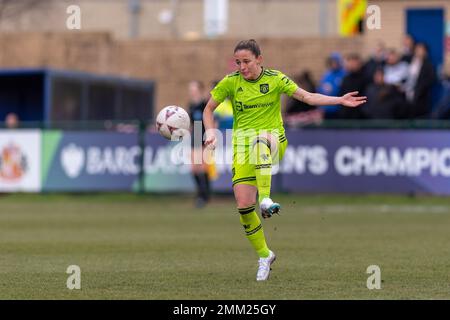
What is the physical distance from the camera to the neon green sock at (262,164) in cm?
1159

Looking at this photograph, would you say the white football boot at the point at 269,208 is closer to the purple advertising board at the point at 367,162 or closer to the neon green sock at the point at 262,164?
the neon green sock at the point at 262,164

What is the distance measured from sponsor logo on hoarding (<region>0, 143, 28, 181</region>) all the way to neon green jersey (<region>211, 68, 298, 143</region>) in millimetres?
15380

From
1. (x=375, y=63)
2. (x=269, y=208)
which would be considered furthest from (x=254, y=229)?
(x=375, y=63)

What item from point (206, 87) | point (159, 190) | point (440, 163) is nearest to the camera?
point (440, 163)

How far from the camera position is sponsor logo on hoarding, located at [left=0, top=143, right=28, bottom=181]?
1045 inches

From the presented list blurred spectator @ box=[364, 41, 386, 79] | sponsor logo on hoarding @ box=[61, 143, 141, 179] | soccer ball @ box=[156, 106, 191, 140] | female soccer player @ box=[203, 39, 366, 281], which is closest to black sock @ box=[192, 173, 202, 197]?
sponsor logo on hoarding @ box=[61, 143, 141, 179]

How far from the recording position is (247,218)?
11812 millimetres

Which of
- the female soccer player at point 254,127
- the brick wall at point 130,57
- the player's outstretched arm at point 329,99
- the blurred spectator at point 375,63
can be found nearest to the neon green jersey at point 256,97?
the female soccer player at point 254,127

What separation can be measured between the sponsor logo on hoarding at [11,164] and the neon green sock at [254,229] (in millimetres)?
15508

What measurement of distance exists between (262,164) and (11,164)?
15.8 m

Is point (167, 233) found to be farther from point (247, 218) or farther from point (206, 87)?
point (206, 87)

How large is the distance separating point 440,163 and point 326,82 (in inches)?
138

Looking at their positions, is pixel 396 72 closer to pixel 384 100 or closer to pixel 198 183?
pixel 384 100
